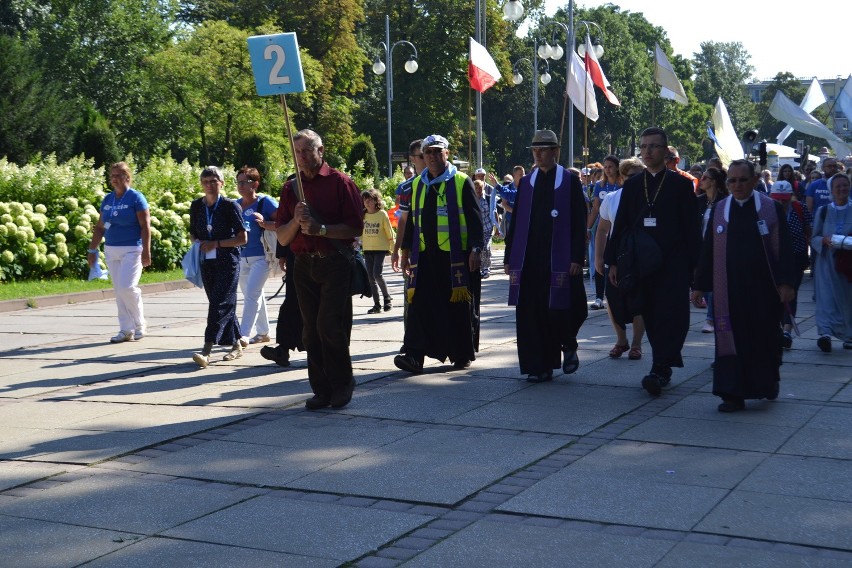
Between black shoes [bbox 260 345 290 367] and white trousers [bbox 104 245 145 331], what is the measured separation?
2.81m

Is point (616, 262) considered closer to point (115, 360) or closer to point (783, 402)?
point (783, 402)

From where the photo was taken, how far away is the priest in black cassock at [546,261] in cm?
916

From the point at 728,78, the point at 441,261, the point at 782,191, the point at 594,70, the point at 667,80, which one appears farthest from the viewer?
Result: the point at 728,78

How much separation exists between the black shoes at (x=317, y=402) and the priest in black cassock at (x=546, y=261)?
1757 mm

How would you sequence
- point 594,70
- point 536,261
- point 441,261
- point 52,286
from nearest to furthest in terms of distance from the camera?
point 536,261 < point 441,261 < point 52,286 < point 594,70

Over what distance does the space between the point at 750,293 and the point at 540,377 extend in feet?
6.37

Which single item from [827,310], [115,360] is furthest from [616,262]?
[115,360]

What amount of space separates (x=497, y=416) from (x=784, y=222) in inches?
90.9

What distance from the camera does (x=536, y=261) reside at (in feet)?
30.5

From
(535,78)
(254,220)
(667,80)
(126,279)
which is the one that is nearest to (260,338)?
(254,220)

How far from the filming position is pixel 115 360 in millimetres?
10961

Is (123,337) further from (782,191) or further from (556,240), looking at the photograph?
(782,191)

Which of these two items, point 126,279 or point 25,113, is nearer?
point 126,279

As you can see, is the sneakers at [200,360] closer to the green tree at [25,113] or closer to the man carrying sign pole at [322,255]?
the man carrying sign pole at [322,255]
